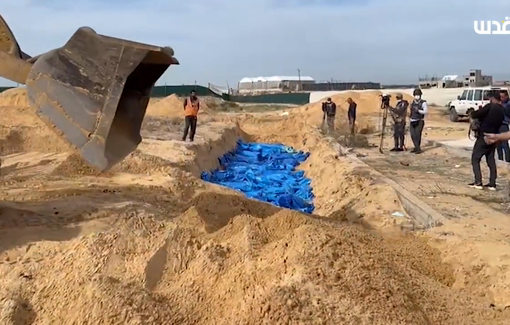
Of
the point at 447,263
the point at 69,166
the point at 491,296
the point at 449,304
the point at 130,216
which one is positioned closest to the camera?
the point at 449,304

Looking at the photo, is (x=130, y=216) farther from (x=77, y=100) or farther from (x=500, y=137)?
(x=500, y=137)

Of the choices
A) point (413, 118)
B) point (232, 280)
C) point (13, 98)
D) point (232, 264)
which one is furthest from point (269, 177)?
point (13, 98)

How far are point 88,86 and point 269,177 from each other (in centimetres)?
841

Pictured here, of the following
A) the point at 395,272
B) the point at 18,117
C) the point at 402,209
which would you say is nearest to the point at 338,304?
the point at 395,272

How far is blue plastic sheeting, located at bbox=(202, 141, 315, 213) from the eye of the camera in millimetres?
10821

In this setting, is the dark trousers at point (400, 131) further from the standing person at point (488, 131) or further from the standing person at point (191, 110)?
the standing person at point (488, 131)

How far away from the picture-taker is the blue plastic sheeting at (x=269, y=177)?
426 inches

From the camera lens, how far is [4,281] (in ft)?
15.5

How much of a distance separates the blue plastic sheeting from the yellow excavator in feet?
17.5

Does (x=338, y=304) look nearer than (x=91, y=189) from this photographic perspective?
Yes

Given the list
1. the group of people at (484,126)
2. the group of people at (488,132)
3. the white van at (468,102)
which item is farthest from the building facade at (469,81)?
the group of people at (488,132)

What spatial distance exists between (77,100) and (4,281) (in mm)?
1586

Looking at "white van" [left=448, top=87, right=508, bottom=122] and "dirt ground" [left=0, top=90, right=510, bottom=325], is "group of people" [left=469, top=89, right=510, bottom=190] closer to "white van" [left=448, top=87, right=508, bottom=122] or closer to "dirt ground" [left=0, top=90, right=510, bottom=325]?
"dirt ground" [left=0, top=90, right=510, bottom=325]

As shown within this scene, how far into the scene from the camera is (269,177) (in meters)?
13.2
